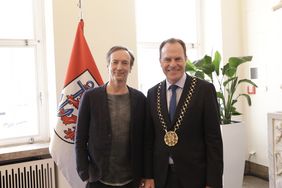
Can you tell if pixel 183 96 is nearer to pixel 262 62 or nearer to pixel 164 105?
pixel 164 105

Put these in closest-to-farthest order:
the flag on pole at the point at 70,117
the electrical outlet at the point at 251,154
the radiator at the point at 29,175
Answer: the flag on pole at the point at 70,117, the radiator at the point at 29,175, the electrical outlet at the point at 251,154

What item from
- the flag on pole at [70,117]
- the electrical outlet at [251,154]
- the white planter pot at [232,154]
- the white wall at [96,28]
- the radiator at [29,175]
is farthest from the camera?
the electrical outlet at [251,154]

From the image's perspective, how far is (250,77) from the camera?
368 cm

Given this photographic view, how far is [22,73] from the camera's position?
113 inches

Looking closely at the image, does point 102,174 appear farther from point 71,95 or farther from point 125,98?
point 71,95

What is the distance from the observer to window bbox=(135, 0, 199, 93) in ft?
11.5

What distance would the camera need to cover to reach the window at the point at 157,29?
11.5ft

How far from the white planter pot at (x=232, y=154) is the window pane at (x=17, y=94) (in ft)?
6.01

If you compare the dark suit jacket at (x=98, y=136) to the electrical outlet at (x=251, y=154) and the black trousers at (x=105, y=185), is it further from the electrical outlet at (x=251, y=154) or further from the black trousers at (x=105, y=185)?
the electrical outlet at (x=251, y=154)

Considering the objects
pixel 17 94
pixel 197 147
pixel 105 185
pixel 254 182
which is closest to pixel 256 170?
pixel 254 182

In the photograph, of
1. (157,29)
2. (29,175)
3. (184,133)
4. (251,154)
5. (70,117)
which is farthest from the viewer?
(251,154)

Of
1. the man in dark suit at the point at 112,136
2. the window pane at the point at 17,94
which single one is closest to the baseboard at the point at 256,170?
the man in dark suit at the point at 112,136

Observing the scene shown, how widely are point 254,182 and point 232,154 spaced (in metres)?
0.99

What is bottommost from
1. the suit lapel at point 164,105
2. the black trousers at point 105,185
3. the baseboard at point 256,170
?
the baseboard at point 256,170
